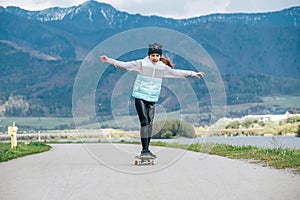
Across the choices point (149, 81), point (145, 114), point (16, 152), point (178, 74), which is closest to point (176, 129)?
point (16, 152)

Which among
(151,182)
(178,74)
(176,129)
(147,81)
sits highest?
(178,74)

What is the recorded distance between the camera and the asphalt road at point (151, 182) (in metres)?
7.46

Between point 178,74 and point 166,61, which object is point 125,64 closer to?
point 166,61

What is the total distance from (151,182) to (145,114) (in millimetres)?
3530

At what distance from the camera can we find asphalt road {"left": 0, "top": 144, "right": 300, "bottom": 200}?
746cm

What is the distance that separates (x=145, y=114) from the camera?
40.3 feet

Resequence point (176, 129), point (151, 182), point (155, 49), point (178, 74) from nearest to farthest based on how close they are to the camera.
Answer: point (151, 182)
point (155, 49)
point (178, 74)
point (176, 129)

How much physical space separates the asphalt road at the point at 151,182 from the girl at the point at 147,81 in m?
0.98

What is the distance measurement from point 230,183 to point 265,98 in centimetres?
→ 13618

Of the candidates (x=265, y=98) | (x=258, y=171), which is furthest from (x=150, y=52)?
(x=265, y=98)

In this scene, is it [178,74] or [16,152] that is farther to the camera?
[16,152]

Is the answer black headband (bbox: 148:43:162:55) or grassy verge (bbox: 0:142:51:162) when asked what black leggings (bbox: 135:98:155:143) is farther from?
grassy verge (bbox: 0:142:51:162)

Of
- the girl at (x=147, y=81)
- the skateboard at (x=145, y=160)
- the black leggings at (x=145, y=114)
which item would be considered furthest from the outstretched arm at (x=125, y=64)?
the skateboard at (x=145, y=160)

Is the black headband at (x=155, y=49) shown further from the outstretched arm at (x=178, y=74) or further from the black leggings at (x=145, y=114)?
the black leggings at (x=145, y=114)
